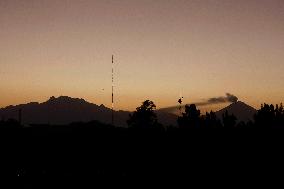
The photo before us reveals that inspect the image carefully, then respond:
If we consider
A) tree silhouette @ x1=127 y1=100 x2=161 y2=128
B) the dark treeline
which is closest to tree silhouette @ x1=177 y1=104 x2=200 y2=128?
the dark treeline

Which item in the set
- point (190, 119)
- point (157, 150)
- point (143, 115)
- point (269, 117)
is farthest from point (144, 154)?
point (143, 115)

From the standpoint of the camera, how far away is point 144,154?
105 ft

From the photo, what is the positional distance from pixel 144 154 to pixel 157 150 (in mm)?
1237

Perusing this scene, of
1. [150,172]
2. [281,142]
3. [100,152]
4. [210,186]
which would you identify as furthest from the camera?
[100,152]

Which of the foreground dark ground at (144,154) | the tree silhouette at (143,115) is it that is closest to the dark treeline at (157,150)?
the foreground dark ground at (144,154)

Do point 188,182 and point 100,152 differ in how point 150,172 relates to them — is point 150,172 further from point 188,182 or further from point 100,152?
point 100,152

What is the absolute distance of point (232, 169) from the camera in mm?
25156

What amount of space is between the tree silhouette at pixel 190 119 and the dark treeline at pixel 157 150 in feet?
0.24

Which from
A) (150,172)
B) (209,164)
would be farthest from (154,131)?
(209,164)

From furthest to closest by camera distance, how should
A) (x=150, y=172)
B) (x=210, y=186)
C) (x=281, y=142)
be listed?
(x=150, y=172) < (x=281, y=142) < (x=210, y=186)

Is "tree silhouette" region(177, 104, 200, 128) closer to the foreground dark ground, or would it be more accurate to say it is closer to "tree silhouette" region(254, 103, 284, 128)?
the foreground dark ground

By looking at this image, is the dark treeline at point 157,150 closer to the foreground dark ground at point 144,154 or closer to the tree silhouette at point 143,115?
the foreground dark ground at point 144,154

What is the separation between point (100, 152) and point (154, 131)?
5275 mm

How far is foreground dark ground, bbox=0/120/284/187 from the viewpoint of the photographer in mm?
25609
